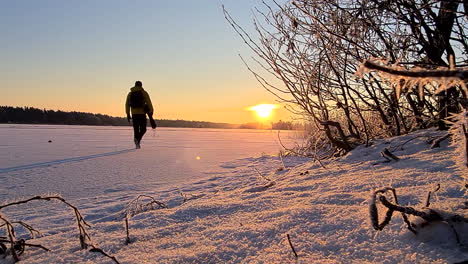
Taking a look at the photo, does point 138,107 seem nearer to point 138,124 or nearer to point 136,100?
point 136,100

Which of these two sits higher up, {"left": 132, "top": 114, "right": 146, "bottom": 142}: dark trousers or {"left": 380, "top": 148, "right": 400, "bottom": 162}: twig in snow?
{"left": 132, "top": 114, "right": 146, "bottom": 142}: dark trousers

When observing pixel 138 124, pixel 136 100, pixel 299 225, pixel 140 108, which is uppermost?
pixel 136 100

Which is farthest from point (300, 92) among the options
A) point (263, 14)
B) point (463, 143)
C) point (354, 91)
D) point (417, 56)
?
point (463, 143)

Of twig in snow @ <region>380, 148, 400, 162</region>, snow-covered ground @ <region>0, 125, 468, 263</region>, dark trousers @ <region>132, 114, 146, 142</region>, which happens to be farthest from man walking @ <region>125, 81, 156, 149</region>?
twig in snow @ <region>380, 148, 400, 162</region>

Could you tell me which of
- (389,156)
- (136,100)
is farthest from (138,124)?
(389,156)

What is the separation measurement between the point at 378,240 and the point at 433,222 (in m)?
0.15

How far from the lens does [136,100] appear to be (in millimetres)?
8266

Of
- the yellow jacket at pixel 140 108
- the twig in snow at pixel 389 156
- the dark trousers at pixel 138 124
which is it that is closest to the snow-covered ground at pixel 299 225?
the twig in snow at pixel 389 156

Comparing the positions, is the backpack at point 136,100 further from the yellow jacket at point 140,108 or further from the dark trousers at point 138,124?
the dark trousers at point 138,124

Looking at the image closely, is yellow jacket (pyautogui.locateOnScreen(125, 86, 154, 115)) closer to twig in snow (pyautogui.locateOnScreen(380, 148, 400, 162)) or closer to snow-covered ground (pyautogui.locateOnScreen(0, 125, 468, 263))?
snow-covered ground (pyautogui.locateOnScreen(0, 125, 468, 263))

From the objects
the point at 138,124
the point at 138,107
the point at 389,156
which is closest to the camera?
the point at 389,156

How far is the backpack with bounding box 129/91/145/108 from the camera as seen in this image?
8266 mm

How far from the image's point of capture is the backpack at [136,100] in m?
8.27

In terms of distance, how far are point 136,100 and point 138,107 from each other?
177 mm
